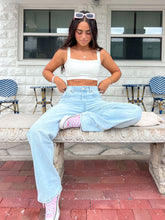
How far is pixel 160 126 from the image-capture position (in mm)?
1736

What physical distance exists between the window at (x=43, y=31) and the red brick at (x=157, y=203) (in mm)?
4157

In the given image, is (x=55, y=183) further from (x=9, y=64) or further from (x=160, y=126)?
(x=9, y=64)

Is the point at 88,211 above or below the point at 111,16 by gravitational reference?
below

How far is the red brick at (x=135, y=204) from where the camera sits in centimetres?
155

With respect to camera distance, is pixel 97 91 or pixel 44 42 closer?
pixel 97 91

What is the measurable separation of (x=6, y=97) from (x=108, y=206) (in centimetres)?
406

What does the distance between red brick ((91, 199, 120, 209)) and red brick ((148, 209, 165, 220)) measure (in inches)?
9.4

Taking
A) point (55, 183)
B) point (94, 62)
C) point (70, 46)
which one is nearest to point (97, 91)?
point (94, 62)

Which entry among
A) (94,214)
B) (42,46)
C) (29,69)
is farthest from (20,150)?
(42,46)

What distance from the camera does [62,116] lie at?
1634 millimetres

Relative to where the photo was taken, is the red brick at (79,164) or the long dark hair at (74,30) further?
the red brick at (79,164)

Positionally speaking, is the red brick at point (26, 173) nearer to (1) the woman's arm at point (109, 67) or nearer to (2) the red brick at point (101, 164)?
(2) the red brick at point (101, 164)

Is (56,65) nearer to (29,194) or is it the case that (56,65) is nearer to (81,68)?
(81,68)

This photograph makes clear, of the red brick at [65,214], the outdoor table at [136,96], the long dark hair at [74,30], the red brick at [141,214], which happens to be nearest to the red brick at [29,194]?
the red brick at [65,214]
